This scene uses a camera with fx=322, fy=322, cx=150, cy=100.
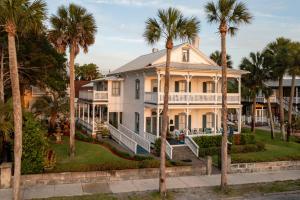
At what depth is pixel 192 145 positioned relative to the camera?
23.6 metres

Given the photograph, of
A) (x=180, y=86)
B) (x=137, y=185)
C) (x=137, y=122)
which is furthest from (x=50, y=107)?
(x=137, y=185)

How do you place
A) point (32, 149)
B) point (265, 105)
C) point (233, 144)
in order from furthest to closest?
point (265, 105), point (233, 144), point (32, 149)

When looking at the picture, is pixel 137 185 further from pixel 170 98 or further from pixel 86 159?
pixel 170 98

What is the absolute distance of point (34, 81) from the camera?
2627 cm

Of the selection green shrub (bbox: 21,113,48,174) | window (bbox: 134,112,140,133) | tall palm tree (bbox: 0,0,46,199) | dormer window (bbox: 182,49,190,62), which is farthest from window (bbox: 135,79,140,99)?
tall palm tree (bbox: 0,0,46,199)

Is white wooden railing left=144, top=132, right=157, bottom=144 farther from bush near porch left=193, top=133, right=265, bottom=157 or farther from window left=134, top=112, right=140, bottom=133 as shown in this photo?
bush near porch left=193, top=133, right=265, bottom=157

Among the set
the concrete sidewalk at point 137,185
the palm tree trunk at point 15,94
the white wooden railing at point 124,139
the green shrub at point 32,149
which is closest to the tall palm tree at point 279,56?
the concrete sidewalk at point 137,185

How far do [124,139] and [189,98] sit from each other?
6233mm

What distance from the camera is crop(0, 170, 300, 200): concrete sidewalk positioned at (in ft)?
49.4

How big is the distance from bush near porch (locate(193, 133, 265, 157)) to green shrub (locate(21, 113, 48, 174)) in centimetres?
1118

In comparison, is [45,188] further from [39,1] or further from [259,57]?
[259,57]

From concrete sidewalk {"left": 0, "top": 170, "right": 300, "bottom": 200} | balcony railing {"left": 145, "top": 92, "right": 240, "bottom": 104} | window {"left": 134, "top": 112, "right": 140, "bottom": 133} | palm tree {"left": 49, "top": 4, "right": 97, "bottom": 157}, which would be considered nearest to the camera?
concrete sidewalk {"left": 0, "top": 170, "right": 300, "bottom": 200}

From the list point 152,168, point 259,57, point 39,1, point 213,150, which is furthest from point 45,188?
point 259,57

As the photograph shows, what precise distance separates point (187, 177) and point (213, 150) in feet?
18.5
